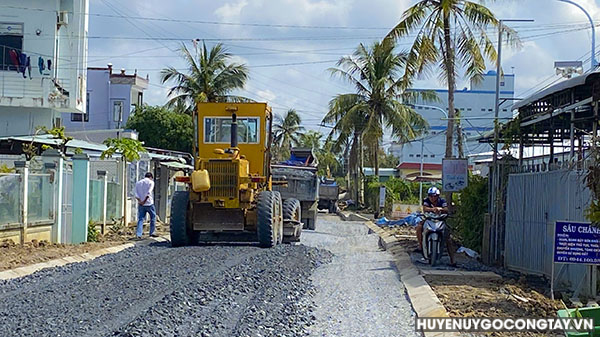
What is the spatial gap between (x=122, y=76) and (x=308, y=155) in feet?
77.2

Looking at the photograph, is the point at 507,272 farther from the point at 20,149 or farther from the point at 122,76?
the point at 122,76

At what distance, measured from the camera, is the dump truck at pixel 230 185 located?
1677cm

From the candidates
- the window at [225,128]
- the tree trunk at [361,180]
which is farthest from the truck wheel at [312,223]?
the tree trunk at [361,180]

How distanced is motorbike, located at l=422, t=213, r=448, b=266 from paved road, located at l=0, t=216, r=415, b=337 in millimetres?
808

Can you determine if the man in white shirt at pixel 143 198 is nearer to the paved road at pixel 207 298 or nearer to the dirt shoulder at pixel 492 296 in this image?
the paved road at pixel 207 298

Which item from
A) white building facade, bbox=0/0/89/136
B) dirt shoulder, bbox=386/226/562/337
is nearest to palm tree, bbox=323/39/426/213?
white building facade, bbox=0/0/89/136

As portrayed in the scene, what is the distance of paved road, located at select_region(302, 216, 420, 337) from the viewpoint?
9.05 meters

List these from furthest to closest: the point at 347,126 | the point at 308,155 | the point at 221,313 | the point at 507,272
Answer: the point at 347,126 < the point at 308,155 < the point at 507,272 < the point at 221,313

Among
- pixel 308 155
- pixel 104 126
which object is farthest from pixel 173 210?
pixel 104 126

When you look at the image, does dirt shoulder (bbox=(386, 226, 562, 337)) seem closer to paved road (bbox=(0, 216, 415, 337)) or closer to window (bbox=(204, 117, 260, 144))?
paved road (bbox=(0, 216, 415, 337))

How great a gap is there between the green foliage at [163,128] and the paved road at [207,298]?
30.8m

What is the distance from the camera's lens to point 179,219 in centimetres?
1720

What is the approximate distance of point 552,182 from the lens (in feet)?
40.5

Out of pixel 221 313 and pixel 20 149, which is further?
pixel 20 149
